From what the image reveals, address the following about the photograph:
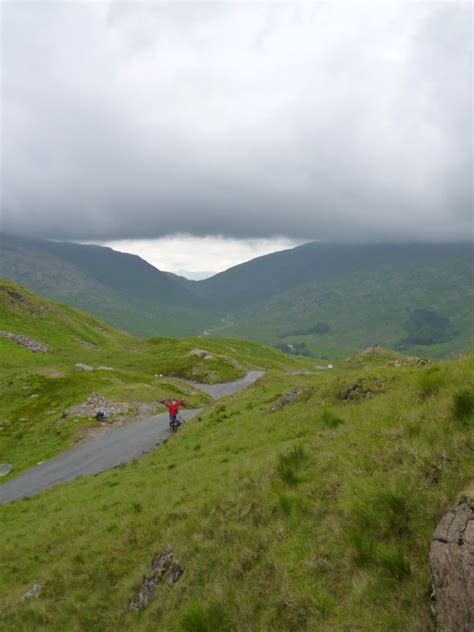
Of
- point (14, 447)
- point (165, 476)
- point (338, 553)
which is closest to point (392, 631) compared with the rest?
point (338, 553)

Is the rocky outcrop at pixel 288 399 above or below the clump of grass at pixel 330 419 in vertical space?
below

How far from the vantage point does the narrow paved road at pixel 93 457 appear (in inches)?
1448

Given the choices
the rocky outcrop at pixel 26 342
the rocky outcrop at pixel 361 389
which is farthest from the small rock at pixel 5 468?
the rocky outcrop at pixel 26 342

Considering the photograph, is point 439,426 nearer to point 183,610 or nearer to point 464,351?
point 183,610

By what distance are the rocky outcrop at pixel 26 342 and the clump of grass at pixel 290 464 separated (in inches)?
4518

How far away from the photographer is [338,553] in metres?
9.21

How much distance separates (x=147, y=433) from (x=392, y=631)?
4112 cm

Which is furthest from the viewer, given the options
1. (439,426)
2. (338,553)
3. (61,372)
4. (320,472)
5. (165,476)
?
(61,372)

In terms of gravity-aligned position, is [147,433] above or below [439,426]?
below

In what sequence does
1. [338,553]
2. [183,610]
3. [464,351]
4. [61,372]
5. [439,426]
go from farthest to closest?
[61,372] < [464,351] < [439,426] < [183,610] < [338,553]

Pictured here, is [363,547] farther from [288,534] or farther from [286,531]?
[286,531]

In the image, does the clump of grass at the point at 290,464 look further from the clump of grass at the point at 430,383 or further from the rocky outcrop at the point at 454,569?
the rocky outcrop at the point at 454,569

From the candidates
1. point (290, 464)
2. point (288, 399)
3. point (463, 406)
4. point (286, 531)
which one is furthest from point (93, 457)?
point (463, 406)

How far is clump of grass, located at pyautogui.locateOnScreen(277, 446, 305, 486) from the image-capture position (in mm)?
13148
